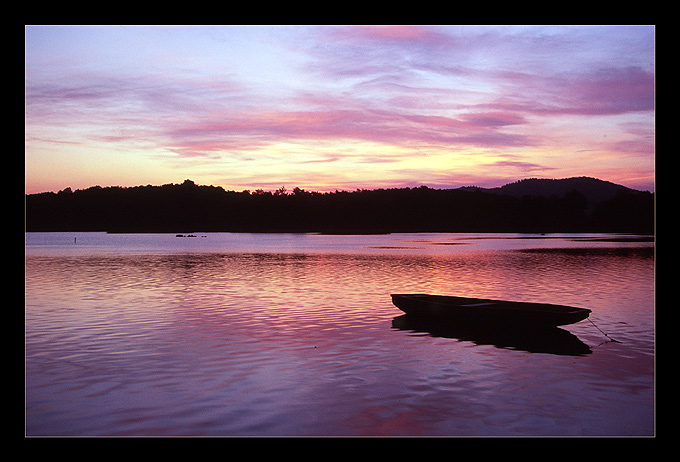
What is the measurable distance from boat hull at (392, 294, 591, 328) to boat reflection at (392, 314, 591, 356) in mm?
306

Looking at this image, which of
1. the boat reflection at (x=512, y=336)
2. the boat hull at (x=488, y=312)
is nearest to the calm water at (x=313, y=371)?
the boat reflection at (x=512, y=336)

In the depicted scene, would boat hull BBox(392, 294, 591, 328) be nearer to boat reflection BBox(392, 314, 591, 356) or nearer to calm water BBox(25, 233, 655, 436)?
boat reflection BBox(392, 314, 591, 356)

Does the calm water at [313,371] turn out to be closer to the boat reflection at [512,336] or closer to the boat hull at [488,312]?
the boat reflection at [512,336]

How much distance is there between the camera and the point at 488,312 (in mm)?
24031

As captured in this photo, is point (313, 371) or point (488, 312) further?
point (488, 312)

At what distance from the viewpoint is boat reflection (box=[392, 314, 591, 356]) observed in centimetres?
2103

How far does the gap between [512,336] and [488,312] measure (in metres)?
1.41

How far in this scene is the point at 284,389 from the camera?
15297 mm

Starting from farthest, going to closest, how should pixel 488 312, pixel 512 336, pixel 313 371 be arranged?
pixel 488 312, pixel 512 336, pixel 313 371

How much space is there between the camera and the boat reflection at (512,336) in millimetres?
21031

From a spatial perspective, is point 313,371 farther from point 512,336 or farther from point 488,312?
point 488,312

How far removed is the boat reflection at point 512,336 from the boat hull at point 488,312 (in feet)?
1.00

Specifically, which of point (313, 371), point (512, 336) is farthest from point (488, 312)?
point (313, 371)
